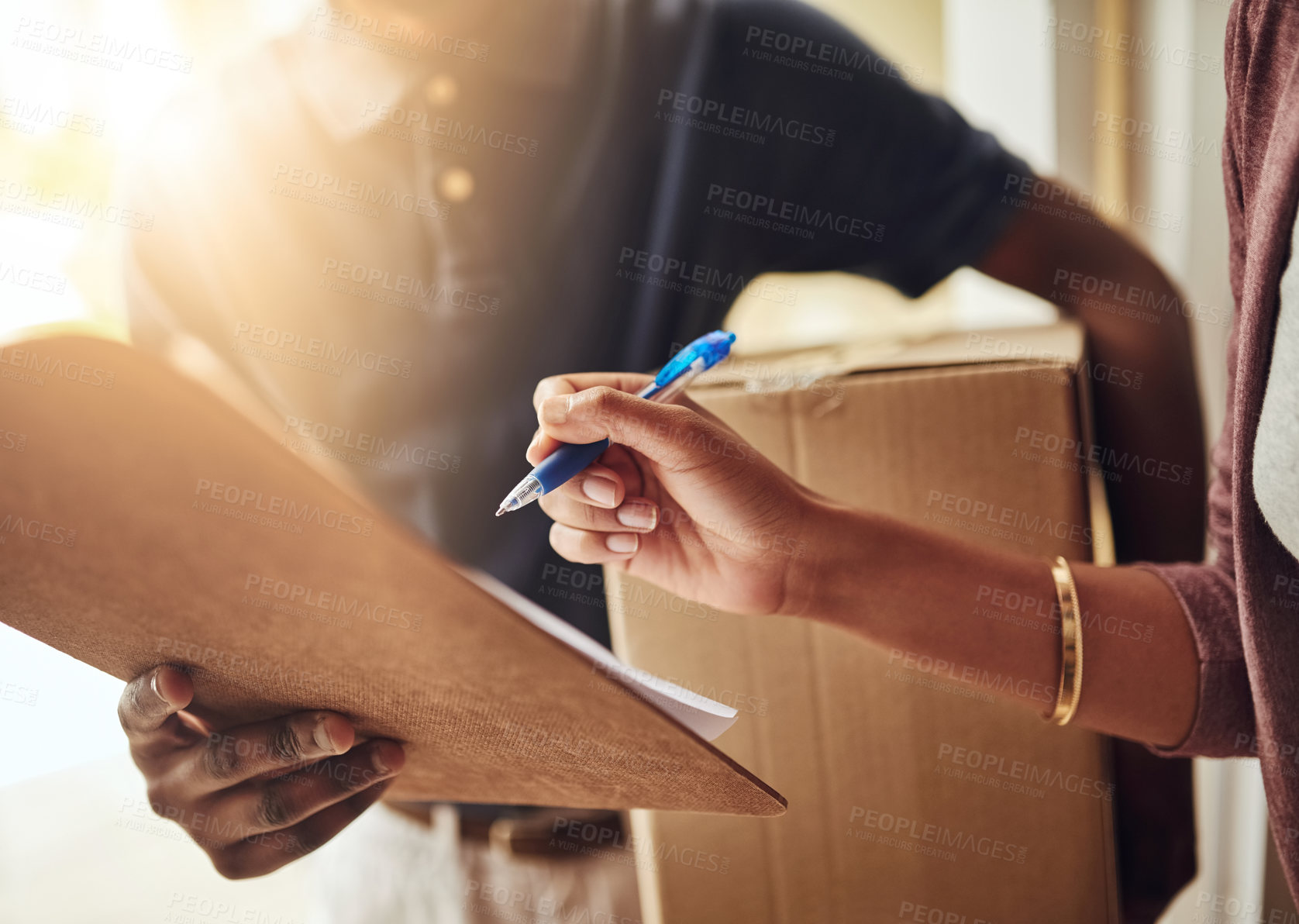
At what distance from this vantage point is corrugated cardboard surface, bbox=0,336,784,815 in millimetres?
244

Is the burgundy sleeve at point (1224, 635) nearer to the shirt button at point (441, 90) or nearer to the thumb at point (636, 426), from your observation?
the thumb at point (636, 426)

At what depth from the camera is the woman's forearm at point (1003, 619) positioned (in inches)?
18.2

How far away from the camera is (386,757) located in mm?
371

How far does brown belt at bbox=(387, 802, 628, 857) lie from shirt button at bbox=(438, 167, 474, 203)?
57 centimetres

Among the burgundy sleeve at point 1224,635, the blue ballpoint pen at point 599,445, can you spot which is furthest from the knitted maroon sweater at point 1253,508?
the blue ballpoint pen at point 599,445

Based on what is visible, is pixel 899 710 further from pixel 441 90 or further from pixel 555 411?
pixel 441 90

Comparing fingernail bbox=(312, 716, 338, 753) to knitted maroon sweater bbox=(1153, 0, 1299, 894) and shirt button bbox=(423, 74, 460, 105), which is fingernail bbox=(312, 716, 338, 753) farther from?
shirt button bbox=(423, 74, 460, 105)

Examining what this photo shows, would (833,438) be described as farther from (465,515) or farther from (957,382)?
(465,515)

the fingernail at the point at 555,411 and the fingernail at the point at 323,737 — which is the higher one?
the fingernail at the point at 555,411

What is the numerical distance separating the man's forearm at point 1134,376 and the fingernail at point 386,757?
0.57 metres

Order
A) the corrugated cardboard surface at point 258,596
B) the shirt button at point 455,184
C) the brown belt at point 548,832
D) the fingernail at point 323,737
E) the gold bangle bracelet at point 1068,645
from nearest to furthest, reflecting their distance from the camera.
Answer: the corrugated cardboard surface at point 258,596 < the fingernail at point 323,737 < the gold bangle bracelet at point 1068,645 < the brown belt at point 548,832 < the shirt button at point 455,184

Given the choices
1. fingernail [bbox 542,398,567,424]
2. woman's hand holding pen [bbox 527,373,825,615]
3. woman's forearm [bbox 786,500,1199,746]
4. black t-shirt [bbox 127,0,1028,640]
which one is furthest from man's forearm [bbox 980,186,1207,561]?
fingernail [bbox 542,398,567,424]

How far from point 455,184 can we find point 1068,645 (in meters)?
0.64

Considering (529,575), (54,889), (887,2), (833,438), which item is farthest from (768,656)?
(887,2)
